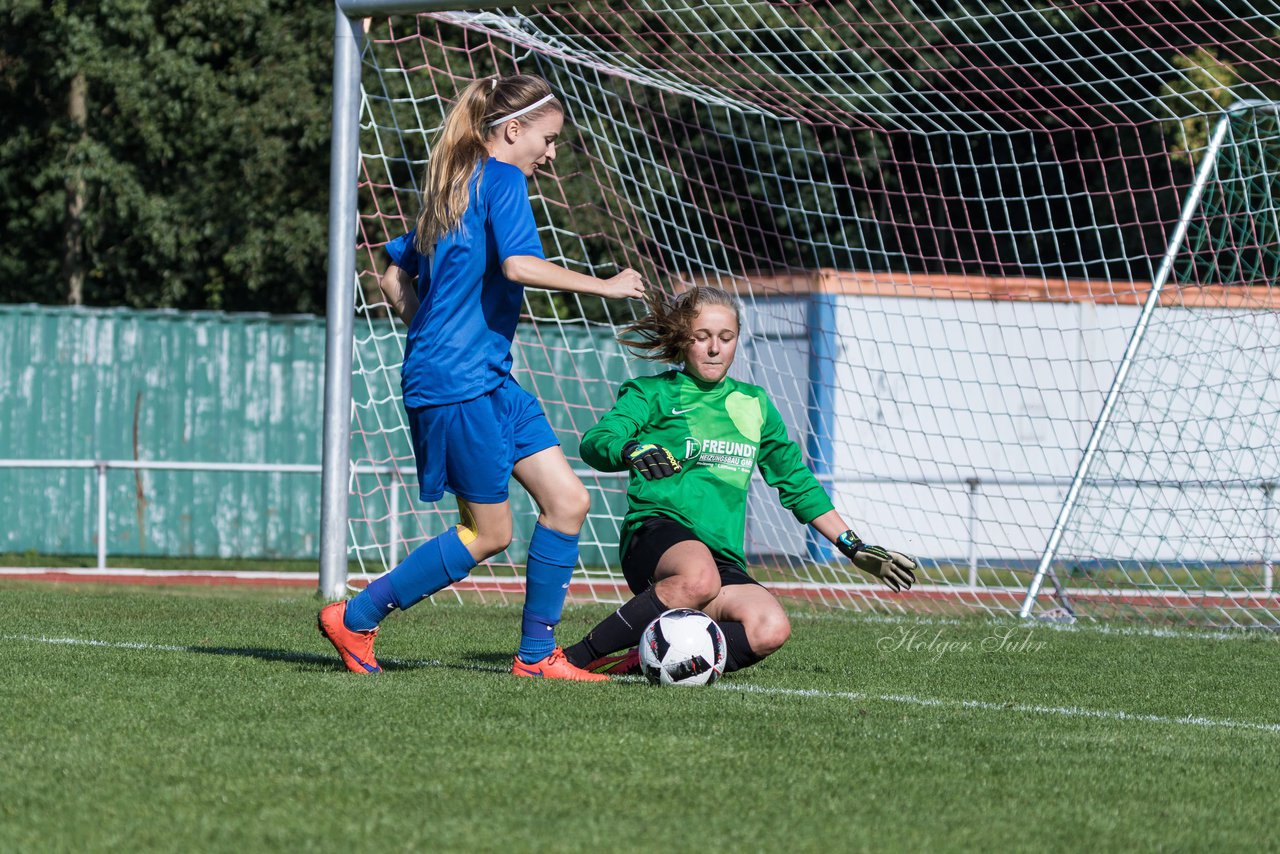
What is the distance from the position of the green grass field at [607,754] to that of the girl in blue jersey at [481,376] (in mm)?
→ 287

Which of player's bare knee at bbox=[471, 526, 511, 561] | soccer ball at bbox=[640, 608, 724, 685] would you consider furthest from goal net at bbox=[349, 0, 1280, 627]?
player's bare knee at bbox=[471, 526, 511, 561]

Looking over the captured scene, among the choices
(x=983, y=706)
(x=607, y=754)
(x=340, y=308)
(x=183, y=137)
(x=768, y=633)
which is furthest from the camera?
(x=183, y=137)

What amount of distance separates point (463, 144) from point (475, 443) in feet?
3.15

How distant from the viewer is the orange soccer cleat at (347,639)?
5.17 metres

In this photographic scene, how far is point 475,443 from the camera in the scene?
4.99 metres

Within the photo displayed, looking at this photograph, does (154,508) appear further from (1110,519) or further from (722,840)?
(722,840)

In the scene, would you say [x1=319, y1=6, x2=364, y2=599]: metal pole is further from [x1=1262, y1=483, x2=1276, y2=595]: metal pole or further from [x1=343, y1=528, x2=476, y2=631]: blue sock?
[x1=1262, y1=483, x2=1276, y2=595]: metal pole

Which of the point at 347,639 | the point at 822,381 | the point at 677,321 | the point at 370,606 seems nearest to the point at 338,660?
the point at 347,639

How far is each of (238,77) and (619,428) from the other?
50.3ft

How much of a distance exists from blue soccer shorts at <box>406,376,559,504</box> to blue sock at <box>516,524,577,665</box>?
22cm

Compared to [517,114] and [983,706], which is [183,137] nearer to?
[517,114]

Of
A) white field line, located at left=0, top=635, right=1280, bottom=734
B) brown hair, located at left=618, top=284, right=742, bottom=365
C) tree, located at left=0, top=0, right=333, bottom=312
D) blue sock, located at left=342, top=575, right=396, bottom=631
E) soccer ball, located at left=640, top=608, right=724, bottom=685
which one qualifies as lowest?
white field line, located at left=0, top=635, right=1280, bottom=734

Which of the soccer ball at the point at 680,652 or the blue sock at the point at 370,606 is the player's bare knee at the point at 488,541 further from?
the soccer ball at the point at 680,652

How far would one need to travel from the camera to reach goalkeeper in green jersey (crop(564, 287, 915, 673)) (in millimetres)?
5418
